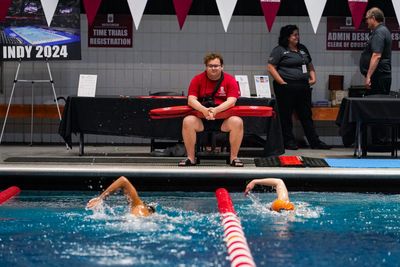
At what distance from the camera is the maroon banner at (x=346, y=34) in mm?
12539

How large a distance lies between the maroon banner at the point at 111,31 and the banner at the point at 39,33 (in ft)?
2.45

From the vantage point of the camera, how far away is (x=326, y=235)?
5930mm

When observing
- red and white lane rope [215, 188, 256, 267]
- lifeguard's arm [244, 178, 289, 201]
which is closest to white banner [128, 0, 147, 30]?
red and white lane rope [215, 188, 256, 267]

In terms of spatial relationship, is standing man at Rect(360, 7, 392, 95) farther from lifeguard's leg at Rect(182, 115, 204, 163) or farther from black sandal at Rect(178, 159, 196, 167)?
black sandal at Rect(178, 159, 196, 167)

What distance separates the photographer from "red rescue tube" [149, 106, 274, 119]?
8945 mm

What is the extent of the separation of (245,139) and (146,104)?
1872 millimetres

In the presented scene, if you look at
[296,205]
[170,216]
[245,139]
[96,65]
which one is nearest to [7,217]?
[170,216]

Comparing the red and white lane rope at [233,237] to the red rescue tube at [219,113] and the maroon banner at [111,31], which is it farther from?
the maroon banner at [111,31]

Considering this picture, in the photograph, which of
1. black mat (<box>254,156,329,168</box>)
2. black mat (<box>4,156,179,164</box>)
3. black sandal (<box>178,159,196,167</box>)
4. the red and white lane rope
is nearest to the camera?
the red and white lane rope

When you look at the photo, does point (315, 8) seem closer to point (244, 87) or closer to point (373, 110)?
point (244, 87)

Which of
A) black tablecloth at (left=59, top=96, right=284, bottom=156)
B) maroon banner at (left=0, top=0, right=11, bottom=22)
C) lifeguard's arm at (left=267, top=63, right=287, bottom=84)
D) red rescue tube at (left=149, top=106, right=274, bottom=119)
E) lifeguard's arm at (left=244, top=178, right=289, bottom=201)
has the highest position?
maroon banner at (left=0, top=0, right=11, bottom=22)

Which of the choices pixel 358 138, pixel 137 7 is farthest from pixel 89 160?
pixel 358 138

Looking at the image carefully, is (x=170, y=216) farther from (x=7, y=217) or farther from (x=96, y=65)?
(x=96, y=65)

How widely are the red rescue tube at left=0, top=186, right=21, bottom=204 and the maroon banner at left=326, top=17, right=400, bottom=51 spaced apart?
620 centimetres
